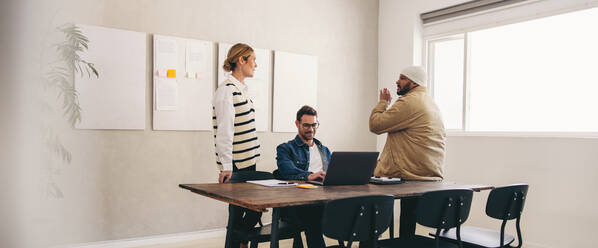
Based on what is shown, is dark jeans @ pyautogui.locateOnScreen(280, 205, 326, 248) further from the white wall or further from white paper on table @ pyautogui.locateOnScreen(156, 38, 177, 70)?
the white wall

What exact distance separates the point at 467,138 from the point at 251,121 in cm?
276

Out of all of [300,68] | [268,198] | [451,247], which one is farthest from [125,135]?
[451,247]

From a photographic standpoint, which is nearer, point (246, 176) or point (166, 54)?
point (246, 176)

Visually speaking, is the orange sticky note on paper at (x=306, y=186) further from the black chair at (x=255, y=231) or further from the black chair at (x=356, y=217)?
the black chair at (x=356, y=217)

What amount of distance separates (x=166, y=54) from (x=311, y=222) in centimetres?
226

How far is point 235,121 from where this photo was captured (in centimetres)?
312

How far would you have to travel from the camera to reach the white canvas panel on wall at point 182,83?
13.9 ft

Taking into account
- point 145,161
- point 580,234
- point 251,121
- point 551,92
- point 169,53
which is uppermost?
point 169,53

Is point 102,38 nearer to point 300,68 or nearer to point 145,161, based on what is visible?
point 145,161

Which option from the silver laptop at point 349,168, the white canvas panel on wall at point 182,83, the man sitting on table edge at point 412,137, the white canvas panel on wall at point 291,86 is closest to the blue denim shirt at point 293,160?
the silver laptop at point 349,168

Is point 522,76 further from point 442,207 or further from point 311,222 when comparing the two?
point 311,222

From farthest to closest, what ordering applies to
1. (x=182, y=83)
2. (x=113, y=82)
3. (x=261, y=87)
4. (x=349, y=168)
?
1. (x=261, y=87)
2. (x=182, y=83)
3. (x=113, y=82)
4. (x=349, y=168)

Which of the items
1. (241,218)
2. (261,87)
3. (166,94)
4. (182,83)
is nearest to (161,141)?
(166,94)

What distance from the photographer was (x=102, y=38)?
13.0ft
